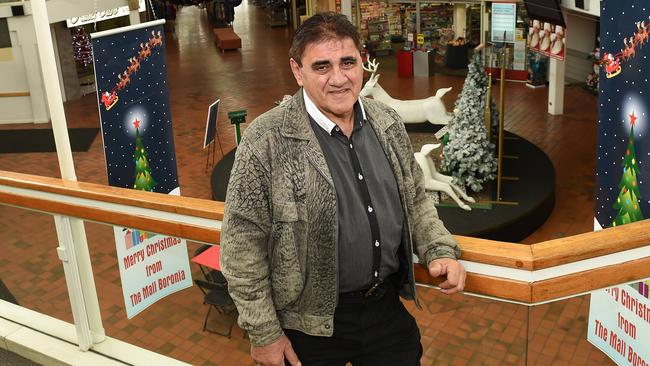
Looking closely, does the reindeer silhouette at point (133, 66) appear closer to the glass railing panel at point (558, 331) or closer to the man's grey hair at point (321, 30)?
the man's grey hair at point (321, 30)

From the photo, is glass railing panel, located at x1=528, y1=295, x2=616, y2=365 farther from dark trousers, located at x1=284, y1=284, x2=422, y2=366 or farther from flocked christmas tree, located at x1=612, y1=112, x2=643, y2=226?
flocked christmas tree, located at x1=612, y1=112, x2=643, y2=226

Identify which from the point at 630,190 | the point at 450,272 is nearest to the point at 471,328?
the point at 450,272

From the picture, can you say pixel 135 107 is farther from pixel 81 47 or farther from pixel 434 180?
pixel 81 47

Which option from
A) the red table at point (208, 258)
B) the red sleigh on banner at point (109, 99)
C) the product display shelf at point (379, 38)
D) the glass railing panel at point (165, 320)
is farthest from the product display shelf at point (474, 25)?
the red table at point (208, 258)

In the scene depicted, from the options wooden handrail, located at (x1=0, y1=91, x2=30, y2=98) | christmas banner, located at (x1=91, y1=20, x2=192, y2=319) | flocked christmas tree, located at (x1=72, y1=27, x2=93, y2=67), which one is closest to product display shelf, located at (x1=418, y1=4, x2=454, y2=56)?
flocked christmas tree, located at (x1=72, y1=27, x2=93, y2=67)

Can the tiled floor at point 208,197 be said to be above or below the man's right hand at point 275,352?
below

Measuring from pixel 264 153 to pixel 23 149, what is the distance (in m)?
12.5

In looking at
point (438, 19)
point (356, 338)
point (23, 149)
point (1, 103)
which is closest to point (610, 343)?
point (356, 338)

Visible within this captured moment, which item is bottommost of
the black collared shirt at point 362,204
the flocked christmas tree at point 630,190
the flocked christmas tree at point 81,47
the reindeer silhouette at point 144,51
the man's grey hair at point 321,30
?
the flocked christmas tree at point 81,47

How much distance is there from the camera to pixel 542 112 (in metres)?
13.5

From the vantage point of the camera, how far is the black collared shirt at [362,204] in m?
2.04

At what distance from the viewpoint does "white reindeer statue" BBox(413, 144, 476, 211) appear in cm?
837

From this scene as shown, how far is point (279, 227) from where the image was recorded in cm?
199

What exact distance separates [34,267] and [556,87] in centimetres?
1139
